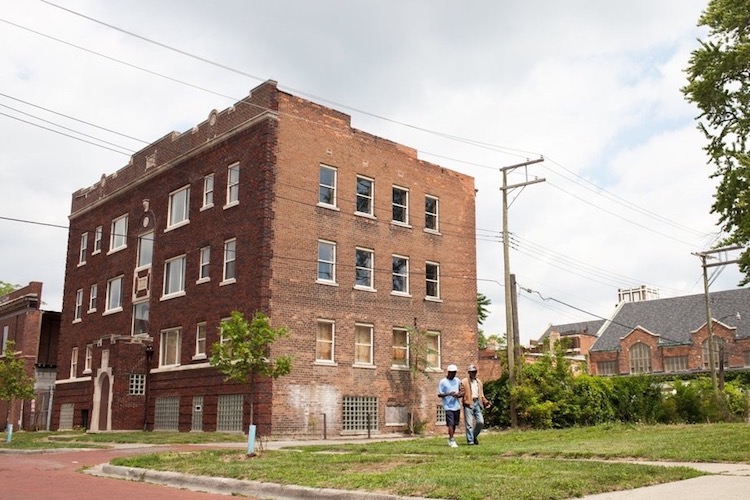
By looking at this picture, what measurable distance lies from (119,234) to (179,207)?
5799 millimetres

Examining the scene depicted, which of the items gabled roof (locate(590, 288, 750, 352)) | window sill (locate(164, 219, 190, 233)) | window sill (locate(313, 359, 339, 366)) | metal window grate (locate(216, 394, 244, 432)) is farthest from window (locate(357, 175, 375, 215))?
gabled roof (locate(590, 288, 750, 352))

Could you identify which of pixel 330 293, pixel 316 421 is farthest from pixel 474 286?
pixel 316 421

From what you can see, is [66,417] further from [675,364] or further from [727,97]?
[675,364]

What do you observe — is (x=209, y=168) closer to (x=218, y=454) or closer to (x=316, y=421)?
(x=316, y=421)

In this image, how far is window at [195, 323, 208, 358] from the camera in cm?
3042

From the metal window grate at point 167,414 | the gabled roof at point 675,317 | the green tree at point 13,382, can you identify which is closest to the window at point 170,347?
the metal window grate at point 167,414

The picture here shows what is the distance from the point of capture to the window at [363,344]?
30873 mm

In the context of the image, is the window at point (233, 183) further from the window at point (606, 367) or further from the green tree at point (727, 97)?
the window at point (606, 367)

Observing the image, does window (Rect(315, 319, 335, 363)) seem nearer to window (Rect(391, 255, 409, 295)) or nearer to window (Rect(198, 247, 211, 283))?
window (Rect(391, 255, 409, 295))

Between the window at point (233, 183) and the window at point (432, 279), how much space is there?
30.7ft

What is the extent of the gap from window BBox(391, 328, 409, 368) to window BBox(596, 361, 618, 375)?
151ft

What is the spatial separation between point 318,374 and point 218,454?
1262 centimetres

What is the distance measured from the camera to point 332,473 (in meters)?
11.2

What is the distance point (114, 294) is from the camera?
37.8 metres
